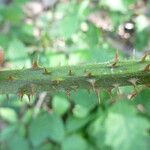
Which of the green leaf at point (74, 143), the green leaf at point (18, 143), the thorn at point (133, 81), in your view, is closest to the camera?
the thorn at point (133, 81)

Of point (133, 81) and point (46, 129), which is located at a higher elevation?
point (133, 81)

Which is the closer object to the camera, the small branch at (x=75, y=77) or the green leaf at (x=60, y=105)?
the small branch at (x=75, y=77)

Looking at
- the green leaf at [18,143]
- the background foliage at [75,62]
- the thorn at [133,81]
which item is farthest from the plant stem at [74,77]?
the green leaf at [18,143]

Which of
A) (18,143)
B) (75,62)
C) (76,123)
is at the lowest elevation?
(18,143)

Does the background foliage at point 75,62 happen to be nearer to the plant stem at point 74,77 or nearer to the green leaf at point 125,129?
the green leaf at point 125,129

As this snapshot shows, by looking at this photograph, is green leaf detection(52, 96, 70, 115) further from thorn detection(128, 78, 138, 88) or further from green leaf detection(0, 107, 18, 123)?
thorn detection(128, 78, 138, 88)

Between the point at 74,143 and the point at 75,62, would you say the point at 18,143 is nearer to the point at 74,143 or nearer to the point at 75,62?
the point at 74,143

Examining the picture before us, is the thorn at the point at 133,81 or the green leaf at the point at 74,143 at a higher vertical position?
the thorn at the point at 133,81

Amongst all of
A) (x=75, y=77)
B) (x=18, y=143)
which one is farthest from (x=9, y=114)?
(x=75, y=77)
